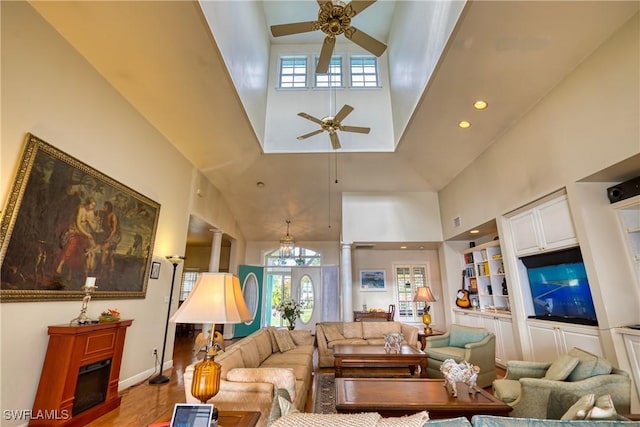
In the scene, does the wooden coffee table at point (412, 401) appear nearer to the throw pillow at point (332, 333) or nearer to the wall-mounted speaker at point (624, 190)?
the wall-mounted speaker at point (624, 190)

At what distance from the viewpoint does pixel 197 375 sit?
1.65m

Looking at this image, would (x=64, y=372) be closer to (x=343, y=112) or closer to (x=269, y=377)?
(x=269, y=377)

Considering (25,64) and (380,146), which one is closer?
(25,64)

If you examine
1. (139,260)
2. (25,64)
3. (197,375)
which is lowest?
(197,375)

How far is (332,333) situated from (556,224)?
3.90 meters

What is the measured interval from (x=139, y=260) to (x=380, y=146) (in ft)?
15.8

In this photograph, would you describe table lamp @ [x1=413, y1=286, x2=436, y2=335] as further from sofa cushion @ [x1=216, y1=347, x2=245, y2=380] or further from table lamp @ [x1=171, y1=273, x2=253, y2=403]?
table lamp @ [x1=171, y1=273, x2=253, y2=403]

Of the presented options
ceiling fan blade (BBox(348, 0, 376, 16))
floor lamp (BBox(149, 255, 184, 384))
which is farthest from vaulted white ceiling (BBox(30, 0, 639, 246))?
floor lamp (BBox(149, 255, 184, 384))

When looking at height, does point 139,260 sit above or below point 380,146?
below

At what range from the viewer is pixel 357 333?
555cm

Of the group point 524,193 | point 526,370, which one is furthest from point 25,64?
point 524,193

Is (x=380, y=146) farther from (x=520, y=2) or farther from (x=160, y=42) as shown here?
(x=160, y=42)

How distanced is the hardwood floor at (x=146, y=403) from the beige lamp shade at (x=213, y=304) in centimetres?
203

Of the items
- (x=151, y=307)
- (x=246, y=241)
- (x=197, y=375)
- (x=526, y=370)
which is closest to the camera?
(x=197, y=375)
